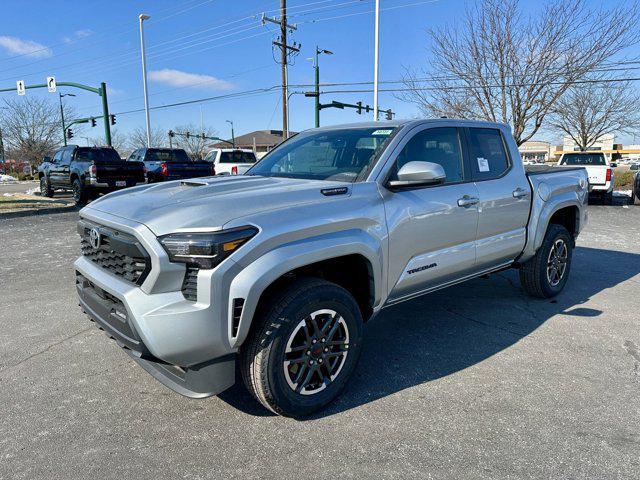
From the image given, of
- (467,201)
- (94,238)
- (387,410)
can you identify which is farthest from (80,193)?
(387,410)

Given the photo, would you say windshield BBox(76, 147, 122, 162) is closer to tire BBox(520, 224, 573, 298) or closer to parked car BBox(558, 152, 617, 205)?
tire BBox(520, 224, 573, 298)

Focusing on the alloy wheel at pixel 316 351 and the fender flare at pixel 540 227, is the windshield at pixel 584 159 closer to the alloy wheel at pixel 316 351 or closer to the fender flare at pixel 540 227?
the fender flare at pixel 540 227

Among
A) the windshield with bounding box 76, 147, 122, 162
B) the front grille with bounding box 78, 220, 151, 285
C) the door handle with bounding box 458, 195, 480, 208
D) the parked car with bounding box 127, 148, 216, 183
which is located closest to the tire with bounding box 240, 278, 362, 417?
the front grille with bounding box 78, 220, 151, 285

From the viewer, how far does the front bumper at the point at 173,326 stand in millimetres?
2449

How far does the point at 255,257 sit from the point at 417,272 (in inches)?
58.0

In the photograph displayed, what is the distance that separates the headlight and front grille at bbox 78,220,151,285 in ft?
0.52

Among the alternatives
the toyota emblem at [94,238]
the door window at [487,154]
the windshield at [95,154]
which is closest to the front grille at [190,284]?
the toyota emblem at [94,238]

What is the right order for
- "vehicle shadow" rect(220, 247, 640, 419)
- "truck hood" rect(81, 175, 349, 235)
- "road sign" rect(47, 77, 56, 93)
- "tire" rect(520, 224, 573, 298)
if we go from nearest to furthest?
"truck hood" rect(81, 175, 349, 235), "vehicle shadow" rect(220, 247, 640, 419), "tire" rect(520, 224, 573, 298), "road sign" rect(47, 77, 56, 93)

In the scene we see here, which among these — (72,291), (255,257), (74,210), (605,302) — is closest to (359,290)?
(255,257)

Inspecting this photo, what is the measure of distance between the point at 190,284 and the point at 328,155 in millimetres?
1788

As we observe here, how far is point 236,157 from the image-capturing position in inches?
787

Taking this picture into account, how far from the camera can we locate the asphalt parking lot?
8.32 ft

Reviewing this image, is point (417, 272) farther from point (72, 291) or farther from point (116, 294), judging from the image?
point (72, 291)

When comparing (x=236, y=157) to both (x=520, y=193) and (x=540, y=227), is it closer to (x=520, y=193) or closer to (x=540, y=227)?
(x=540, y=227)
